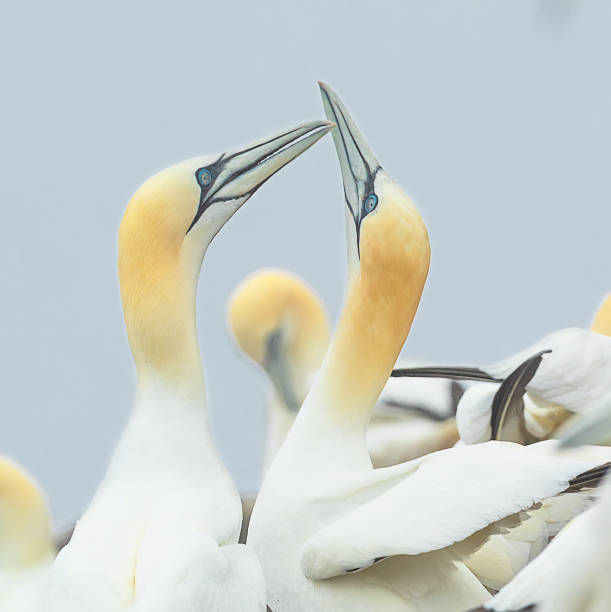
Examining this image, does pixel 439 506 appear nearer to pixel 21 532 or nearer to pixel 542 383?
pixel 542 383

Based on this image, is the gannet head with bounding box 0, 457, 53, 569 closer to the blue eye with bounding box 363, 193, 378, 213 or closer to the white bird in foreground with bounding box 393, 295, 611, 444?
the white bird in foreground with bounding box 393, 295, 611, 444

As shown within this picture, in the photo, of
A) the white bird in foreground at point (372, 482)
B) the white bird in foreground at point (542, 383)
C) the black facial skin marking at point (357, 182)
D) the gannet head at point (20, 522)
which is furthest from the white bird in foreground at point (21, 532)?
the black facial skin marking at point (357, 182)

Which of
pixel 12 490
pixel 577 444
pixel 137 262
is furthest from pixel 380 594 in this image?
pixel 12 490

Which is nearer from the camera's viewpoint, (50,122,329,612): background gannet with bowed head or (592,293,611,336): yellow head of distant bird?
(50,122,329,612): background gannet with bowed head

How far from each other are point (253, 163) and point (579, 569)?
5.14 ft

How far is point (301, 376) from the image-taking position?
4.62 m

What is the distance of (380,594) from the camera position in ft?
9.13

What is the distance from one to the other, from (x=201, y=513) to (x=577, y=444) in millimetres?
1134

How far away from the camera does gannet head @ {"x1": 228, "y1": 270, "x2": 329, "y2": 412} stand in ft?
15.0

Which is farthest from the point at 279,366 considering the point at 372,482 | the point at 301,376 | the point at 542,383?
the point at 372,482

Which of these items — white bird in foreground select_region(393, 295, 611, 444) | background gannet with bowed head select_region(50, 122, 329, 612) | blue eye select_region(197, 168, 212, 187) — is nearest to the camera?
background gannet with bowed head select_region(50, 122, 329, 612)

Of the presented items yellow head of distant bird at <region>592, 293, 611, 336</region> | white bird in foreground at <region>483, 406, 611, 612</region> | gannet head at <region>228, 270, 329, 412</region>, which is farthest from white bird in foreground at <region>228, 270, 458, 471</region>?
white bird in foreground at <region>483, 406, 611, 612</region>

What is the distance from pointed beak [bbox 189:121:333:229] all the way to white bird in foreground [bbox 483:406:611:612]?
4.40 ft

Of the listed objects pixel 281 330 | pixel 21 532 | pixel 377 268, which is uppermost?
pixel 377 268
